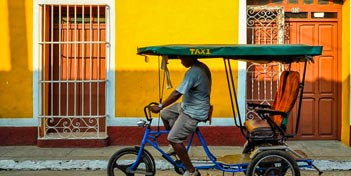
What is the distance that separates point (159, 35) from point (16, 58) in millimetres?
2796

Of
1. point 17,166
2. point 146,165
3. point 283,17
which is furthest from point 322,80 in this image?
point 17,166

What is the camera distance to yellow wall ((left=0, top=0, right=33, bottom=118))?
9000 mm

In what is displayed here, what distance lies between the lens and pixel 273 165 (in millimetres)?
5598

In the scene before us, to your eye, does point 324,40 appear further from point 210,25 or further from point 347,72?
point 210,25

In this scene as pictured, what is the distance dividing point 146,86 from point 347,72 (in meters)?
3.90

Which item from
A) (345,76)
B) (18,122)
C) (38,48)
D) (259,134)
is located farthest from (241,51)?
(18,122)

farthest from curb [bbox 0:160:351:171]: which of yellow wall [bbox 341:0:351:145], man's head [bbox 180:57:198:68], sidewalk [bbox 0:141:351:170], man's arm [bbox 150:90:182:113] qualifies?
man's head [bbox 180:57:198:68]

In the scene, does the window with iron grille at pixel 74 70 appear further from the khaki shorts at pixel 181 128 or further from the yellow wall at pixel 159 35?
the khaki shorts at pixel 181 128

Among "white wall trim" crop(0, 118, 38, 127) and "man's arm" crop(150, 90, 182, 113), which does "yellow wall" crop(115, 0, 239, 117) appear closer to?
"white wall trim" crop(0, 118, 38, 127)

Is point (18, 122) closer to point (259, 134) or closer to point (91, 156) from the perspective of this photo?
point (91, 156)

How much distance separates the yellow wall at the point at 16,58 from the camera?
354 inches

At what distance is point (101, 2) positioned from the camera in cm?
898

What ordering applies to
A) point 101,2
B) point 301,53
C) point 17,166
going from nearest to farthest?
point 301,53 → point 17,166 → point 101,2

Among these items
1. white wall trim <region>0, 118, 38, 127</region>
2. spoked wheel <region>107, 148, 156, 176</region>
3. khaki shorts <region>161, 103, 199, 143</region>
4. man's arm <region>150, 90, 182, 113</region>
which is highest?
man's arm <region>150, 90, 182, 113</region>
